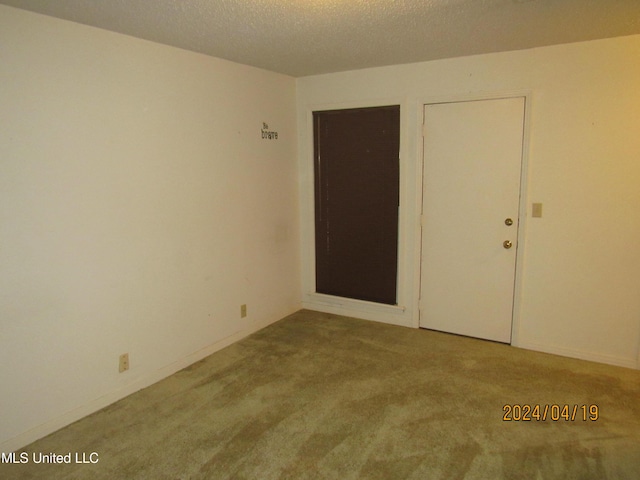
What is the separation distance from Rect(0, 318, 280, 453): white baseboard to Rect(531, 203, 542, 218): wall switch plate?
2.60 m

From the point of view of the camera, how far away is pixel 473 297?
365 cm

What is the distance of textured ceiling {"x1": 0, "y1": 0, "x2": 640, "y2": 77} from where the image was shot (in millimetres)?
2203

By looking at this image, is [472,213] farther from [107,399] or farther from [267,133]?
[107,399]

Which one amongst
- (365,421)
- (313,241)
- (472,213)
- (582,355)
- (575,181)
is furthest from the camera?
(313,241)

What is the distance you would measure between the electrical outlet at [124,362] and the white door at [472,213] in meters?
2.49

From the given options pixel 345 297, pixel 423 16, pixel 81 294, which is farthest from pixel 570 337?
pixel 81 294

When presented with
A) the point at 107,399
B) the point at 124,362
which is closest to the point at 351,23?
the point at 124,362

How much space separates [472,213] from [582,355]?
1360 millimetres

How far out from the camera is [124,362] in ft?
9.16

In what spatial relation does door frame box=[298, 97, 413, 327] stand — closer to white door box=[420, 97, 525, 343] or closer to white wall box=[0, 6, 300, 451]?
white door box=[420, 97, 525, 343]

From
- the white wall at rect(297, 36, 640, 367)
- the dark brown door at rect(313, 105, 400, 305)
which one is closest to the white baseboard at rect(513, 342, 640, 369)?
the white wall at rect(297, 36, 640, 367)

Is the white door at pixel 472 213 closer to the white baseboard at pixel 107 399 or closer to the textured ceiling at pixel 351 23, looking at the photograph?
the textured ceiling at pixel 351 23

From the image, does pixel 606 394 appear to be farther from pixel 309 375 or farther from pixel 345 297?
pixel 345 297

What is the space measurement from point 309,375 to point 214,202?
4.97 ft
